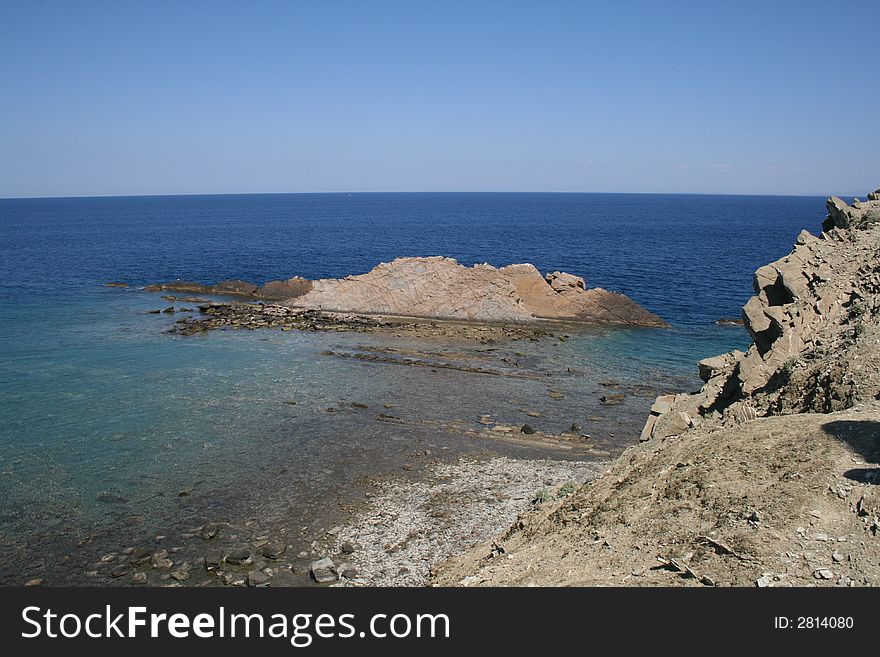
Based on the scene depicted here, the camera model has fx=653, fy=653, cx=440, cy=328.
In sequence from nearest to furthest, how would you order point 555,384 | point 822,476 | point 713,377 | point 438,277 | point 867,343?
point 822,476
point 867,343
point 713,377
point 555,384
point 438,277

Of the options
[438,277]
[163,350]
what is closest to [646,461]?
[163,350]

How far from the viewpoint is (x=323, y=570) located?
19.0 m

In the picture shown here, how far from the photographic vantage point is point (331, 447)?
28812 millimetres

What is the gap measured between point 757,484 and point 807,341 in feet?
28.6

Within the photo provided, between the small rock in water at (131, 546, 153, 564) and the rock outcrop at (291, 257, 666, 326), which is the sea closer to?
the small rock in water at (131, 546, 153, 564)

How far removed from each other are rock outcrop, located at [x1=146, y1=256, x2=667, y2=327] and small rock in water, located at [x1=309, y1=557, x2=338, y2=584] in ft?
128

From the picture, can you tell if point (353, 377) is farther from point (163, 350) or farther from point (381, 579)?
point (381, 579)

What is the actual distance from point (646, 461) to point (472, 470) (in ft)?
32.8

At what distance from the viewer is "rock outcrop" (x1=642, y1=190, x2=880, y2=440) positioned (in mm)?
17259

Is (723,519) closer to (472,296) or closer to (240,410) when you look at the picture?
(240,410)

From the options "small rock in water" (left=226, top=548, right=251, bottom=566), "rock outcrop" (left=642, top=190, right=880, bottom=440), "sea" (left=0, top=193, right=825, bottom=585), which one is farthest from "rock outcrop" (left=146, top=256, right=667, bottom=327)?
"small rock in water" (left=226, top=548, right=251, bottom=566)

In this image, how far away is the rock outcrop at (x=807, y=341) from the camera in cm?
1726

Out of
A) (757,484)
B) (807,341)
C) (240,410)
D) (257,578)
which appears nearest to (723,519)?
(757,484)

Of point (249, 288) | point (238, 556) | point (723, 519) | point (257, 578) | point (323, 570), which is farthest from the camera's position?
point (249, 288)
